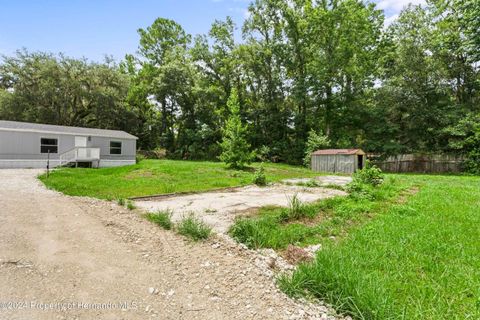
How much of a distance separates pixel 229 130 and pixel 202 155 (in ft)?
37.0

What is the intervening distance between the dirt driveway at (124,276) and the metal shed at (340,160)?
49.3ft

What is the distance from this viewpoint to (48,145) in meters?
16.2

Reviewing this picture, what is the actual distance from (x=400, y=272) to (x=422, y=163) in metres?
21.5

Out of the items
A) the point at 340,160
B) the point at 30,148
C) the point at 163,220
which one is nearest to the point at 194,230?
the point at 163,220

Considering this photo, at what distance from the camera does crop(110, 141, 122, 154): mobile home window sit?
18.8 m

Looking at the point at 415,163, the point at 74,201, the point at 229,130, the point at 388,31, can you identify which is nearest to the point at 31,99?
the point at 229,130

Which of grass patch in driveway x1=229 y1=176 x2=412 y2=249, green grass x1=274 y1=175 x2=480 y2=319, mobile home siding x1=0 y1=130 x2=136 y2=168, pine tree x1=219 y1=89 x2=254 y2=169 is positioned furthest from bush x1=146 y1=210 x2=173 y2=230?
mobile home siding x1=0 y1=130 x2=136 y2=168

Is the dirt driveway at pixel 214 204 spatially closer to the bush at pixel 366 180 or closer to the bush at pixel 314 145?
the bush at pixel 366 180

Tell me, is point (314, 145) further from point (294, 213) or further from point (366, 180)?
point (294, 213)

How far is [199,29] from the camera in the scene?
1072 inches

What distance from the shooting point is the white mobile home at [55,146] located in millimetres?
14820

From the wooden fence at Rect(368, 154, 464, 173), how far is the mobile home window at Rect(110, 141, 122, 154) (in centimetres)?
2086

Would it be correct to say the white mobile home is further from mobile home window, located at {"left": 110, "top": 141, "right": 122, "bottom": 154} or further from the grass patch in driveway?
the grass patch in driveway

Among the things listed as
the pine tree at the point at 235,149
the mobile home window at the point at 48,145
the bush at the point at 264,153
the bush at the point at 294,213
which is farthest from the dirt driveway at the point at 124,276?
the bush at the point at 264,153
